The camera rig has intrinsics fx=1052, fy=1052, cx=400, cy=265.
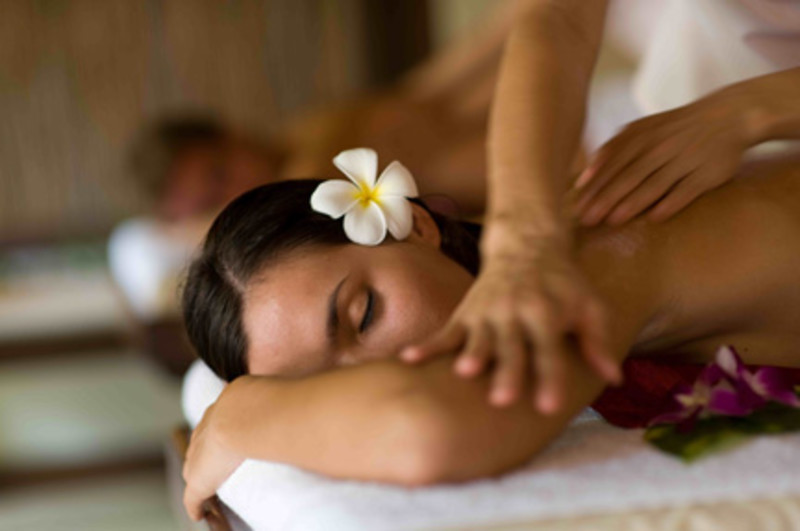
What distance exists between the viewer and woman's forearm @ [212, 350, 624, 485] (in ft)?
2.79

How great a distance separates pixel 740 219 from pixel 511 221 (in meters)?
0.34

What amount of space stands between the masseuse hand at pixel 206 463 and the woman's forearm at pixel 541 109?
14.5 inches

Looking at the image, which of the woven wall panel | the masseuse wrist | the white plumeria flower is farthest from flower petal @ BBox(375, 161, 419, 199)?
the woven wall panel

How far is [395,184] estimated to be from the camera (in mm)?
1257

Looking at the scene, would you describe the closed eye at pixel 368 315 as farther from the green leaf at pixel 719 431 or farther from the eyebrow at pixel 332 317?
the green leaf at pixel 719 431

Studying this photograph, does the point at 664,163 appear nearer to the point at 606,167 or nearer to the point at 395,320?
the point at 606,167

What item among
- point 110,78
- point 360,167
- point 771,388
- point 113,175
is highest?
point 110,78

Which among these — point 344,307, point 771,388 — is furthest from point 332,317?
point 771,388

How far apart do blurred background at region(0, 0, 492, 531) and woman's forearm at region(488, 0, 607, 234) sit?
2.14 meters

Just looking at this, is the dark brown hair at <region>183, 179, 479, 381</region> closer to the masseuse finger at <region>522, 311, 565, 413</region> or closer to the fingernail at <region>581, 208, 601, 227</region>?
the fingernail at <region>581, 208, 601, 227</region>

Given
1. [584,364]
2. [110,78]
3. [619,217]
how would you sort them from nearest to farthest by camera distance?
[584,364], [619,217], [110,78]

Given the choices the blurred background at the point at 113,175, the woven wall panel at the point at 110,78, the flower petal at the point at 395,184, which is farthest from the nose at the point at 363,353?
the woven wall panel at the point at 110,78

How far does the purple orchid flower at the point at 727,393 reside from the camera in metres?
1.00

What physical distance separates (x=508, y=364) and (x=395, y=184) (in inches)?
18.7
